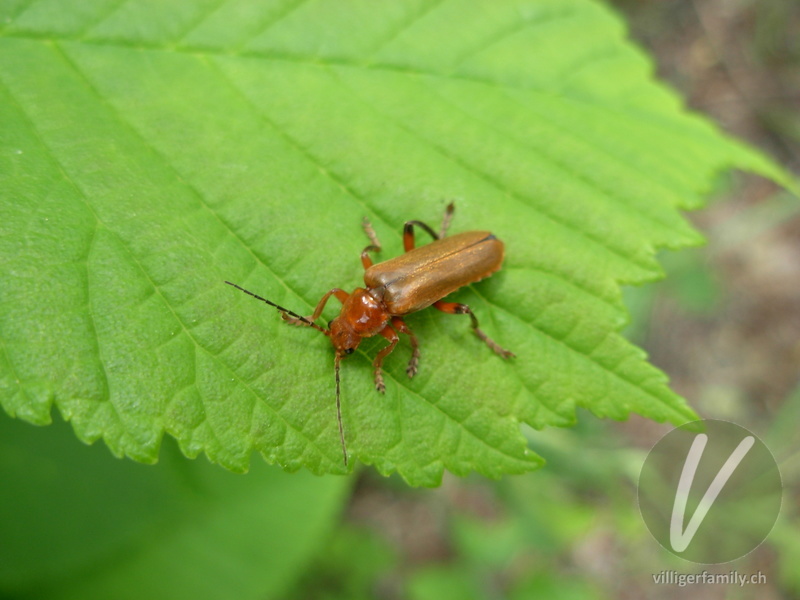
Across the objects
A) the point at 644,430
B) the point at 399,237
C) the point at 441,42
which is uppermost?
the point at 441,42

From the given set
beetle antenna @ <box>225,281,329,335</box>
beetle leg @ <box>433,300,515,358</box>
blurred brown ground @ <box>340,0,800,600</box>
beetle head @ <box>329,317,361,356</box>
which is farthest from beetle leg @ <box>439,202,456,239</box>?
blurred brown ground @ <box>340,0,800,600</box>

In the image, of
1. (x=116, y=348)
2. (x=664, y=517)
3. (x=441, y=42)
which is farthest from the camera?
(x=664, y=517)

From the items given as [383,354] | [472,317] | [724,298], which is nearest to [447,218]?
[472,317]

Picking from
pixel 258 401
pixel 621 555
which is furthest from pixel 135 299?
pixel 621 555

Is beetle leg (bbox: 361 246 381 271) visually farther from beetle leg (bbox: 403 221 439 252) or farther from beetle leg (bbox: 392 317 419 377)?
beetle leg (bbox: 392 317 419 377)

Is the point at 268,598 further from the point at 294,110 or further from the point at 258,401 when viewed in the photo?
the point at 294,110

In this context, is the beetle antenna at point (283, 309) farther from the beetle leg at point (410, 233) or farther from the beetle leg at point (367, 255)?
the beetle leg at point (410, 233)

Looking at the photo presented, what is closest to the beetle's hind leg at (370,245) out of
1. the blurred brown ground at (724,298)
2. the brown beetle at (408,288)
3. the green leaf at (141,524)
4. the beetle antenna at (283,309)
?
the brown beetle at (408,288)
